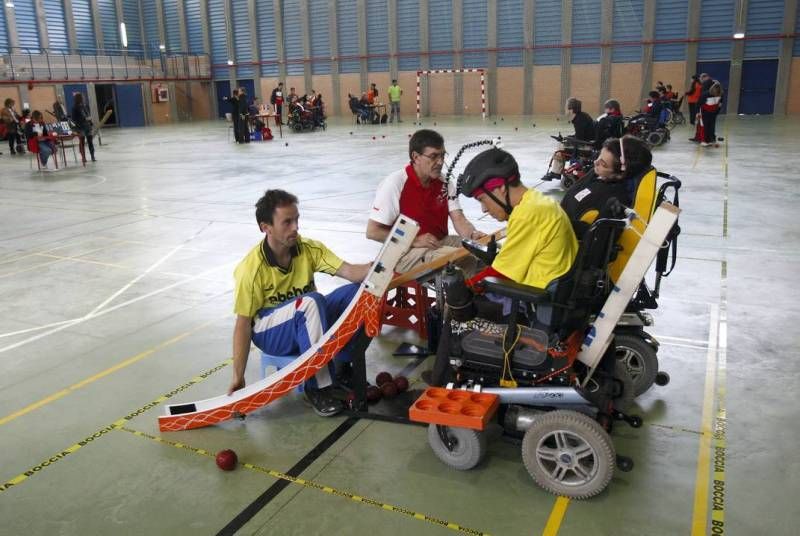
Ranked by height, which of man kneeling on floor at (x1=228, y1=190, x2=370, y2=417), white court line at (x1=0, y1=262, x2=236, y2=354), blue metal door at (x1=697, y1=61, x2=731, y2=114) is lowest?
white court line at (x1=0, y1=262, x2=236, y2=354)

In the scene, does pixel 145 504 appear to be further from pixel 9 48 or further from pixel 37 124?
pixel 9 48

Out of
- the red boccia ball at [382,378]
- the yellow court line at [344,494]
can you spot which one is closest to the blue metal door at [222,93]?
the red boccia ball at [382,378]

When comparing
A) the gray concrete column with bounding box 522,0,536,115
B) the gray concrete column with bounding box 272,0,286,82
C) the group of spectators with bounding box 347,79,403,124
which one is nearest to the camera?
the group of spectators with bounding box 347,79,403,124

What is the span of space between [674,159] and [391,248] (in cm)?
1279

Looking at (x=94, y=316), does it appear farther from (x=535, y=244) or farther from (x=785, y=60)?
(x=785, y=60)

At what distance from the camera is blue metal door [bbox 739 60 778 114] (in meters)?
26.3

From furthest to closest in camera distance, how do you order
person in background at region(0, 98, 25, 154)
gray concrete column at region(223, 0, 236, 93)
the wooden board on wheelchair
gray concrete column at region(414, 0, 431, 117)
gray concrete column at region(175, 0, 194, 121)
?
gray concrete column at region(175, 0, 194, 121) < gray concrete column at region(223, 0, 236, 93) < gray concrete column at region(414, 0, 431, 117) < person in background at region(0, 98, 25, 154) < the wooden board on wheelchair

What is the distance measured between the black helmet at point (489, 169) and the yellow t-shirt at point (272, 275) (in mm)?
1131

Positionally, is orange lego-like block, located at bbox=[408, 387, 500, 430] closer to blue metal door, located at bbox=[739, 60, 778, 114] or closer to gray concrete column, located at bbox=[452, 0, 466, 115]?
blue metal door, located at bbox=[739, 60, 778, 114]

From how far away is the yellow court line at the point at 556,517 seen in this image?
273 cm

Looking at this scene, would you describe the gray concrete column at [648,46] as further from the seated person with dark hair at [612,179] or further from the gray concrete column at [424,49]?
the seated person with dark hair at [612,179]

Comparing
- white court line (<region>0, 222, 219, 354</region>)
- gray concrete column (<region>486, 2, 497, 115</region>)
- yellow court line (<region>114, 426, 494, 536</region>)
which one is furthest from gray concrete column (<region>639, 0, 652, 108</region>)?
yellow court line (<region>114, 426, 494, 536</region>)

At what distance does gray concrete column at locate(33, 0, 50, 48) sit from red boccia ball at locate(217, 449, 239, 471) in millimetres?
35299

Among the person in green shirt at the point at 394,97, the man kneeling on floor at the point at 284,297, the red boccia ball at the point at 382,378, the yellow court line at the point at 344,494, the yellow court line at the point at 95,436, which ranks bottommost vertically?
the yellow court line at the point at 95,436
